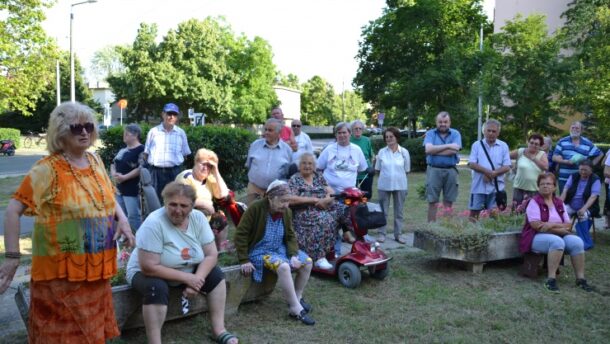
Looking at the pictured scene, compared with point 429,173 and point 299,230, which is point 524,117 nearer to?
point 429,173

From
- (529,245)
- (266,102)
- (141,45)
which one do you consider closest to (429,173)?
(529,245)

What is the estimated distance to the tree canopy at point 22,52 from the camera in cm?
1617

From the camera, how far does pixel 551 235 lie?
5785 mm

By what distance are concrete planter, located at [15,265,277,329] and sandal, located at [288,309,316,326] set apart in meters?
0.44

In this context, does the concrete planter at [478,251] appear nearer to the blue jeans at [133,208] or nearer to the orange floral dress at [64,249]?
the blue jeans at [133,208]

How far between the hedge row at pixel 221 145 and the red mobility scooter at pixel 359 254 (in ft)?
13.3

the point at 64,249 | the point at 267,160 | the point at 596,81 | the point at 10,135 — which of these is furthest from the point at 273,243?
the point at 10,135

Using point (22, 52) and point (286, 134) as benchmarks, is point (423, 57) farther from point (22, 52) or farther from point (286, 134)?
point (286, 134)

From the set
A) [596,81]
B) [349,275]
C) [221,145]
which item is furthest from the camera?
[596,81]

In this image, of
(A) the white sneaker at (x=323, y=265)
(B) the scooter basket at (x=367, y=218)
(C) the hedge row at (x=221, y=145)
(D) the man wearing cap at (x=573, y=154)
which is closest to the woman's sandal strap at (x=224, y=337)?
(A) the white sneaker at (x=323, y=265)

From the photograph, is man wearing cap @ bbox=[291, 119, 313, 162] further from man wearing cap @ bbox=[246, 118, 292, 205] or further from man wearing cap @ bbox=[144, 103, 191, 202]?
man wearing cap @ bbox=[144, 103, 191, 202]

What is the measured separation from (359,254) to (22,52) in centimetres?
1578

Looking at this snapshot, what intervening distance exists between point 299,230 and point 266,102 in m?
42.5

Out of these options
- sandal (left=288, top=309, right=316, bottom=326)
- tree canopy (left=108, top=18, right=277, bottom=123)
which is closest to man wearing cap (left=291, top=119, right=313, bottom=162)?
sandal (left=288, top=309, right=316, bottom=326)
